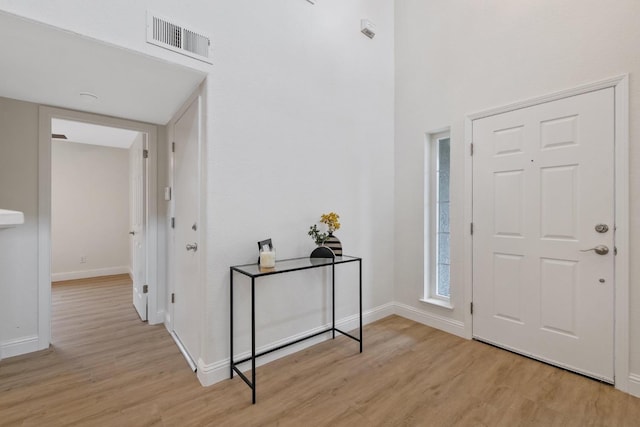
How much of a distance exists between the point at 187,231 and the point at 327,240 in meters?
1.18

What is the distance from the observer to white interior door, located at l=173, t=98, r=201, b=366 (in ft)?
7.38

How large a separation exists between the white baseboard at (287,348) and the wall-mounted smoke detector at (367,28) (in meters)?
2.94

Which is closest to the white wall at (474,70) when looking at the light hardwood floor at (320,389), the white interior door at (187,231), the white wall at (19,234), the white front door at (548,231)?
the white front door at (548,231)

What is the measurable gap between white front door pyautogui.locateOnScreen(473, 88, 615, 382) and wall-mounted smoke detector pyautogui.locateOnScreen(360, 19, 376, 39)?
1.47m

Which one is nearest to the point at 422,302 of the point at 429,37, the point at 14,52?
the point at 429,37

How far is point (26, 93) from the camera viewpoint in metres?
2.30

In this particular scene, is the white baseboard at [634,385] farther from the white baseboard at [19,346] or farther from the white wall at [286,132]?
the white baseboard at [19,346]

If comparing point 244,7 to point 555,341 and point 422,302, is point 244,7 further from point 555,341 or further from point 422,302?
point 555,341

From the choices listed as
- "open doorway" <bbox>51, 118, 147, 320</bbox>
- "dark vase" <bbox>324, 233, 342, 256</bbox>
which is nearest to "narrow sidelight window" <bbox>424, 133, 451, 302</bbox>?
"dark vase" <bbox>324, 233, 342, 256</bbox>

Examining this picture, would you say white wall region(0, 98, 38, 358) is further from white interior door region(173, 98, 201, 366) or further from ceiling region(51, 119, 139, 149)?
ceiling region(51, 119, 139, 149)

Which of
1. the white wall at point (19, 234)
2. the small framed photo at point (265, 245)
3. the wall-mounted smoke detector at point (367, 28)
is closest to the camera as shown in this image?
the small framed photo at point (265, 245)

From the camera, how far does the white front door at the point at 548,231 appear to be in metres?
2.10

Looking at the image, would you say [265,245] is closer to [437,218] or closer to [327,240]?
[327,240]

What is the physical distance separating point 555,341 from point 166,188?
372 cm
